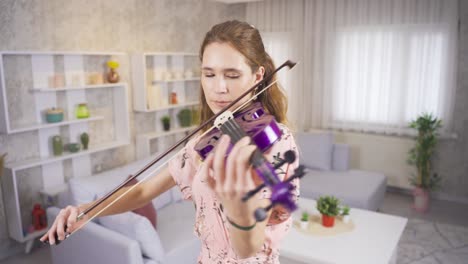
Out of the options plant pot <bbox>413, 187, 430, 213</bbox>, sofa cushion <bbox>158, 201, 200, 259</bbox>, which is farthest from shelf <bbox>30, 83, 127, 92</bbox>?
plant pot <bbox>413, 187, 430, 213</bbox>

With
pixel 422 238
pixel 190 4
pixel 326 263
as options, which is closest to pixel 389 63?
pixel 422 238

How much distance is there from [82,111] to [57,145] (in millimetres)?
345

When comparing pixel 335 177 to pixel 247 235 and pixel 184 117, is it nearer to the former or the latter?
pixel 184 117

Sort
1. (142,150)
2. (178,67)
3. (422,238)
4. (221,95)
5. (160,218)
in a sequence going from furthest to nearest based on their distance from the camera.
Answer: (178,67)
(142,150)
(422,238)
(160,218)
(221,95)

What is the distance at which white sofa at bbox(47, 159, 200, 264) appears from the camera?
211 centimetres

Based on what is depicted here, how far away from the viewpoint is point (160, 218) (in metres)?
2.87

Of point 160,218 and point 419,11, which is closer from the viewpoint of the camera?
point 160,218

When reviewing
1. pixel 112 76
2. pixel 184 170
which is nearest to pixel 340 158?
pixel 112 76

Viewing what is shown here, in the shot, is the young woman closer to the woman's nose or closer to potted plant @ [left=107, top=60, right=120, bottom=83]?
the woman's nose

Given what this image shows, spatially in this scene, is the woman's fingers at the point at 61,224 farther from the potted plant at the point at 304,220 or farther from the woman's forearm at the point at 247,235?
the potted plant at the point at 304,220

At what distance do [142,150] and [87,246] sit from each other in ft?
5.51

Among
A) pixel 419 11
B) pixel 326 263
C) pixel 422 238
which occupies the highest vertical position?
pixel 419 11

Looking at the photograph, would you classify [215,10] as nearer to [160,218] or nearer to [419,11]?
[419,11]

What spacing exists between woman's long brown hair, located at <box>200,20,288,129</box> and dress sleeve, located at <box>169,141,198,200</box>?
25cm
